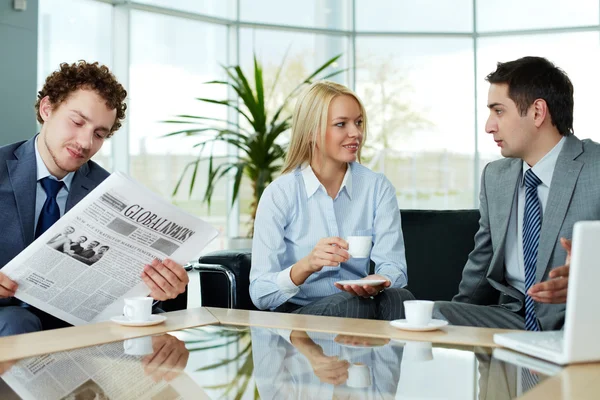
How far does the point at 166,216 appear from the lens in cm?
181

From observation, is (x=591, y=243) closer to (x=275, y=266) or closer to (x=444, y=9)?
(x=275, y=266)

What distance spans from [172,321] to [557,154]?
1443 millimetres

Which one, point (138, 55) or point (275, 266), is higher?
point (138, 55)

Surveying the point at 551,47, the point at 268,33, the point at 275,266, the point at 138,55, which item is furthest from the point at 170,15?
the point at 275,266

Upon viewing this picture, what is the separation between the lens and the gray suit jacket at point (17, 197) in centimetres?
203

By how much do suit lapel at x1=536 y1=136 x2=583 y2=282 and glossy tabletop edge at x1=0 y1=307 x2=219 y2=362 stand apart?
1.06 metres

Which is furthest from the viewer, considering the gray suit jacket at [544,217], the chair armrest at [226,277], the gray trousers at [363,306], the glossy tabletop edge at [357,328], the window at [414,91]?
the window at [414,91]

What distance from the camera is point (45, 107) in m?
2.19

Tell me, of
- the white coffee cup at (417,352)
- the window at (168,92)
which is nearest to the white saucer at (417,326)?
the white coffee cup at (417,352)

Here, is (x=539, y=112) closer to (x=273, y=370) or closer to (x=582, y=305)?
(x=582, y=305)

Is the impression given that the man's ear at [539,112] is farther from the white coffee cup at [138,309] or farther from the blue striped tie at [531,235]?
the white coffee cup at [138,309]

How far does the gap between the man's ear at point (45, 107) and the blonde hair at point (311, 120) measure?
2.78ft

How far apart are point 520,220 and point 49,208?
59.7 inches

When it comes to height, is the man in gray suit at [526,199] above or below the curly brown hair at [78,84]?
below
